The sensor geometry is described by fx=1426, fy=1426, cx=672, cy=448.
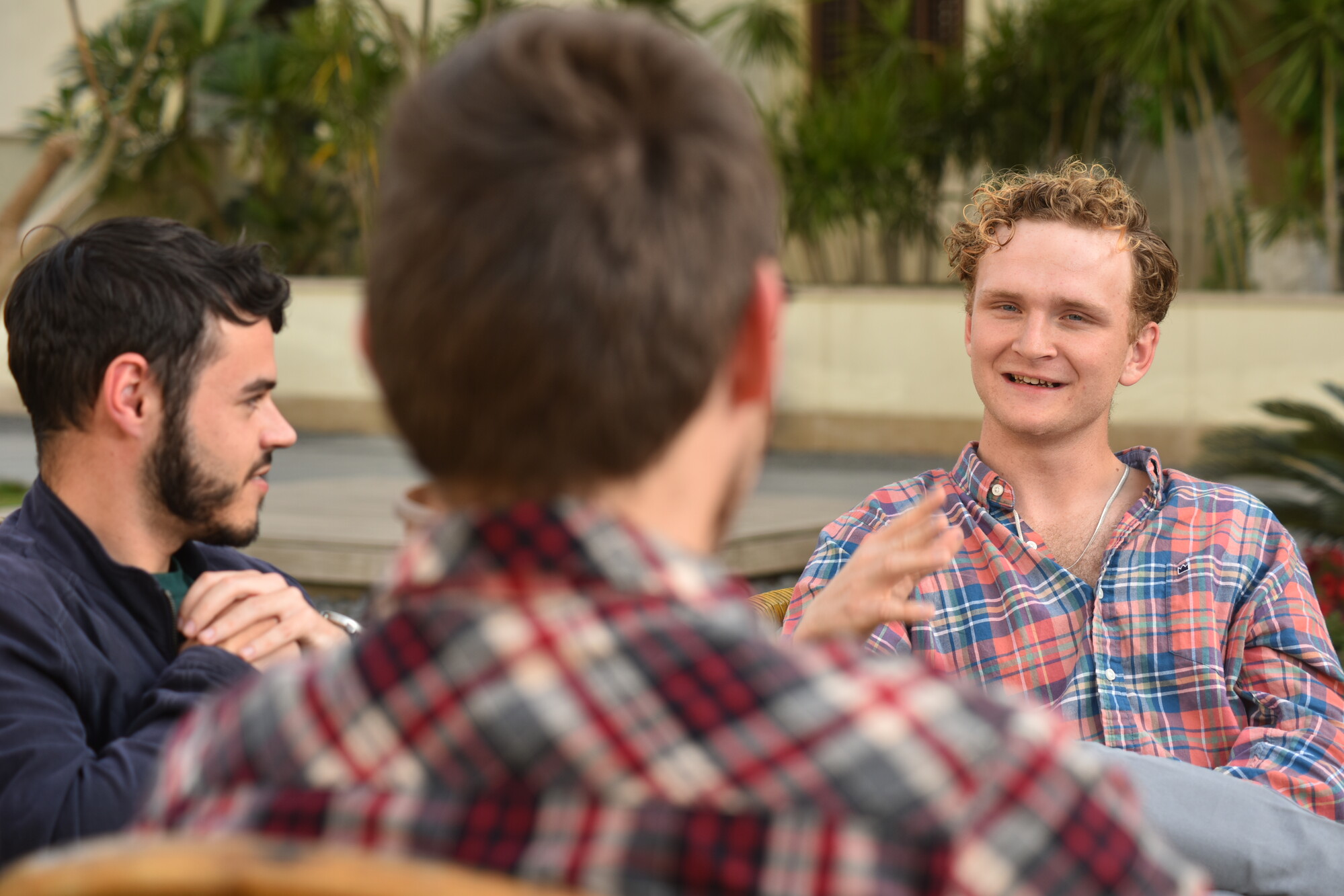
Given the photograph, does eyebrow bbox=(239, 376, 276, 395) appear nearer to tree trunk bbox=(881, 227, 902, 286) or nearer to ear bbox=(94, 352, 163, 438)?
ear bbox=(94, 352, 163, 438)

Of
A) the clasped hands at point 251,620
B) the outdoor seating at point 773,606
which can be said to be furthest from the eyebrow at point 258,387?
the outdoor seating at point 773,606

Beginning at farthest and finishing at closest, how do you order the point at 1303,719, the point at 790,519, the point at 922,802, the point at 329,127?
the point at 329,127 → the point at 790,519 → the point at 1303,719 → the point at 922,802

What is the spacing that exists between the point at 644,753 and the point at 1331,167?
35.2ft

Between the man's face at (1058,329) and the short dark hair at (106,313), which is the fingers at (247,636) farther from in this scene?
the man's face at (1058,329)

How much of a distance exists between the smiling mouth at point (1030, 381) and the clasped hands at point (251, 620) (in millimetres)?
1168

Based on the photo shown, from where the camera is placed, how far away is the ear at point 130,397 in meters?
1.78

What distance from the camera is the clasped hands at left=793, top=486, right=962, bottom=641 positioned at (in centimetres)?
169

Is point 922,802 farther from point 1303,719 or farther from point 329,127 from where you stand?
point 329,127

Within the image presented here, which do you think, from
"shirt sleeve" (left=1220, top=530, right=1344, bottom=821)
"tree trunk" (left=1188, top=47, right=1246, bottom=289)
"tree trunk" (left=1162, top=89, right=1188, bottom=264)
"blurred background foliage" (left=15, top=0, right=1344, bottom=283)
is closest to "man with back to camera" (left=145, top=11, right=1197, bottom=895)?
"shirt sleeve" (left=1220, top=530, right=1344, bottom=821)

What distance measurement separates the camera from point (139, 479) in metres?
1.84

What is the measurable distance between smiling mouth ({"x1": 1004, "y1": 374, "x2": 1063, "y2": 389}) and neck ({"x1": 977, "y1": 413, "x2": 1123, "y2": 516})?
0.26ft

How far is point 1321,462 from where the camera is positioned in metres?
4.58

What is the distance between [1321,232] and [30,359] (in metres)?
10.5

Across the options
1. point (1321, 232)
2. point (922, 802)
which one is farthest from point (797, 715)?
point (1321, 232)
